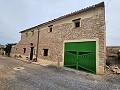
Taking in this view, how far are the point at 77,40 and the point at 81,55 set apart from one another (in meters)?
1.59

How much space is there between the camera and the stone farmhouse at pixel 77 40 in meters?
10.6

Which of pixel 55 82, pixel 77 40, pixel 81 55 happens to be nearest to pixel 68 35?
pixel 77 40

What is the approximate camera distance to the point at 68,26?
535 inches

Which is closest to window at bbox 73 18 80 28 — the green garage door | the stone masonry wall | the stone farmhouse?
the stone farmhouse

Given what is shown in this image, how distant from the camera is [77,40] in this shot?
12.3 m

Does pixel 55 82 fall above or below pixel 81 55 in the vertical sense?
below

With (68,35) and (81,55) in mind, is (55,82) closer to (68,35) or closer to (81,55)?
(81,55)

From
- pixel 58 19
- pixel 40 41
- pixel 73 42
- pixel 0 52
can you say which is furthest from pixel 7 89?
pixel 0 52

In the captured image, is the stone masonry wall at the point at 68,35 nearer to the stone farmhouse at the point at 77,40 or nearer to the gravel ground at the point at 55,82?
the stone farmhouse at the point at 77,40

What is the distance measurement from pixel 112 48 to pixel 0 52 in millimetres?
28215

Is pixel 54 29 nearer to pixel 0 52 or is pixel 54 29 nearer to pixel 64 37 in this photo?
pixel 64 37

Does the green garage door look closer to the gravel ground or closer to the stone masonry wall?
the stone masonry wall

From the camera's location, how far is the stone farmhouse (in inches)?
416

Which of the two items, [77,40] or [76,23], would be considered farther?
[76,23]
